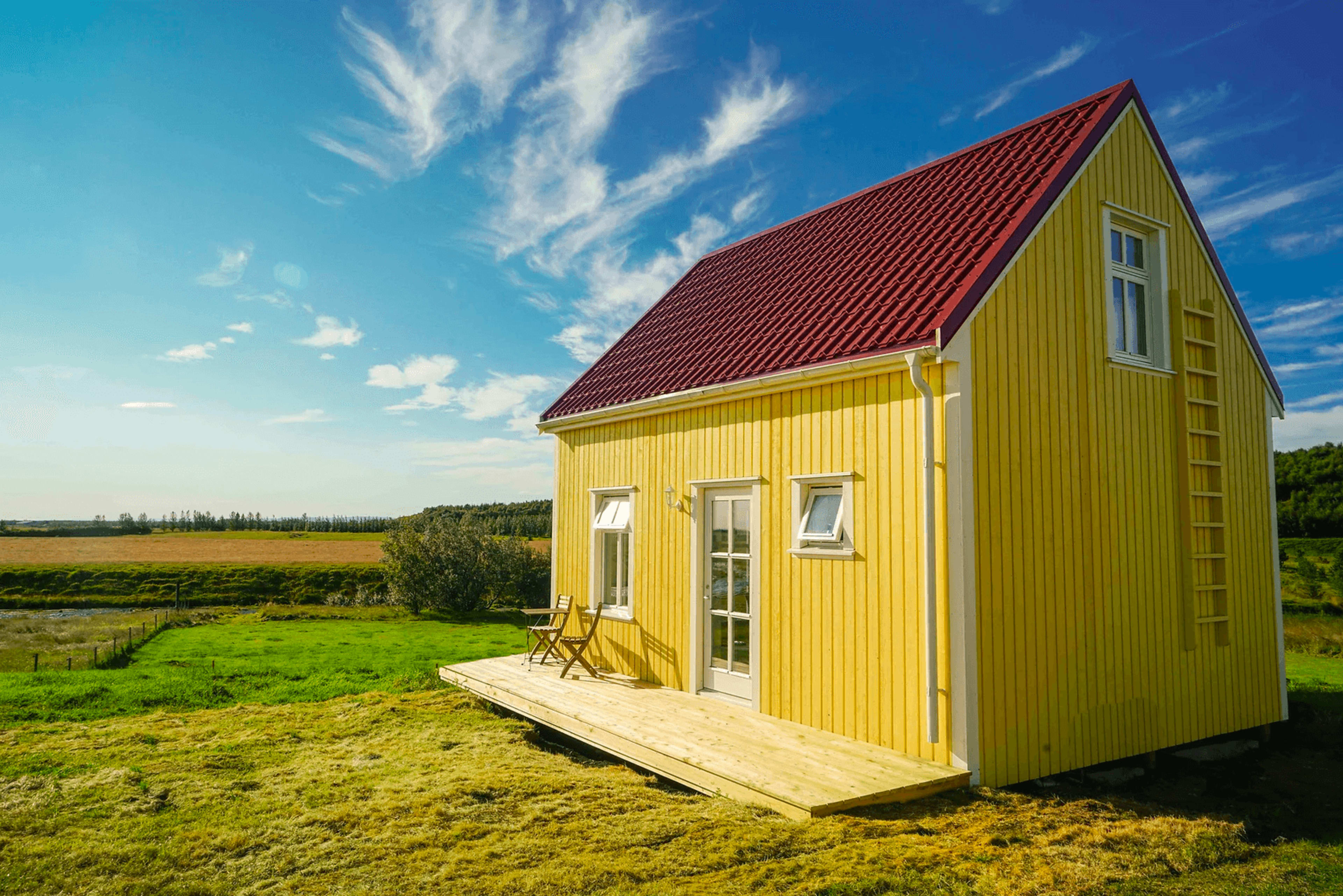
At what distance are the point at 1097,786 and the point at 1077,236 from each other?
16.4 feet

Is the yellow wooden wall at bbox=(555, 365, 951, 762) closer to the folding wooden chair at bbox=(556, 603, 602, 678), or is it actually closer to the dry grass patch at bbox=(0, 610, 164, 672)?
the folding wooden chair at bbox=(556, 603, 602, 678)

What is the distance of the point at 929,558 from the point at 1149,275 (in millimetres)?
4529

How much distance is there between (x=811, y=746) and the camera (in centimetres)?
688

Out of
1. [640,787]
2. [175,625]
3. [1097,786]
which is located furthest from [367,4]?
[175,625]

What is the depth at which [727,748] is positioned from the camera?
6.79m

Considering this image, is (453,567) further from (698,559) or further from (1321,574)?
(1321,574)

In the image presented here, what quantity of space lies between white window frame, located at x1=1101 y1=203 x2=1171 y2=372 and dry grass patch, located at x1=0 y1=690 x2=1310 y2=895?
4.49 m

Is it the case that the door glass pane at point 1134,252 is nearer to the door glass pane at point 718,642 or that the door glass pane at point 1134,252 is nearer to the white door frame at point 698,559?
the white door frame at point 698,559

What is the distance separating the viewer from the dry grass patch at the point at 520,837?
4.64m

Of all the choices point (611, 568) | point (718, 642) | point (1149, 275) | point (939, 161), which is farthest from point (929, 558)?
point (939, 161)

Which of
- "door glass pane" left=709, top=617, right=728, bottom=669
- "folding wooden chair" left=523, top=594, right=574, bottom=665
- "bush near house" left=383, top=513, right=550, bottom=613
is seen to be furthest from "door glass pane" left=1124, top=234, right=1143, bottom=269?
"bush near house" left=383, top=513, right=550, bottom=613

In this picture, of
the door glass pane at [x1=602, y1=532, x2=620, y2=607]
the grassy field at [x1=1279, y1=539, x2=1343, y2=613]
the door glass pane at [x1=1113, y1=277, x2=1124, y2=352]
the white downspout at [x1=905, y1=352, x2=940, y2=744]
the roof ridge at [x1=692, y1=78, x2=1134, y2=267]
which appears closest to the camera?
the white downspout at [x1=905, y1=352, x2=940, y2=744]

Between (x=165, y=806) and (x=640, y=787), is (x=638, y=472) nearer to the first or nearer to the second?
(x=640, y=787)

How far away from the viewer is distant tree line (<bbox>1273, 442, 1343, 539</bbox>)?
27.9m
